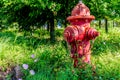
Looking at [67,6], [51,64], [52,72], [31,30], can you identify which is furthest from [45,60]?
[31,30]

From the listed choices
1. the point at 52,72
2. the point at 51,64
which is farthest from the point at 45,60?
the point at 52,72

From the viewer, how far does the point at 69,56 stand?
203 inches

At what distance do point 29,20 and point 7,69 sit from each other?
4647 millimetres

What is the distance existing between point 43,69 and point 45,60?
1.81 ft

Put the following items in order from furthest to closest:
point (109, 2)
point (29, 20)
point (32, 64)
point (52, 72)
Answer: point (29, 20)
point (109, 2)
point (32, 64)
point (52, 72)

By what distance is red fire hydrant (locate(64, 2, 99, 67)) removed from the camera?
16.4 feet

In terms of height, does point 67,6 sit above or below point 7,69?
above

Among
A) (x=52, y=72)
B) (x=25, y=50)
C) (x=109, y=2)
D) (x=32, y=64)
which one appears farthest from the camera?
(x=109, y=2)

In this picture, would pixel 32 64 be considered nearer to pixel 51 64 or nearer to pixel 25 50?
pixel 51 64

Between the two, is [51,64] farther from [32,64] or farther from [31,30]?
[31,30]

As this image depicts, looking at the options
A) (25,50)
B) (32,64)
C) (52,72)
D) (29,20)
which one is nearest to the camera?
(52,72)

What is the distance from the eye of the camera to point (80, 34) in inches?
200

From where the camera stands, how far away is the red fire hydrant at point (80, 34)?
4.99 m

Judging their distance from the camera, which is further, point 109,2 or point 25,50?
point 109,2
